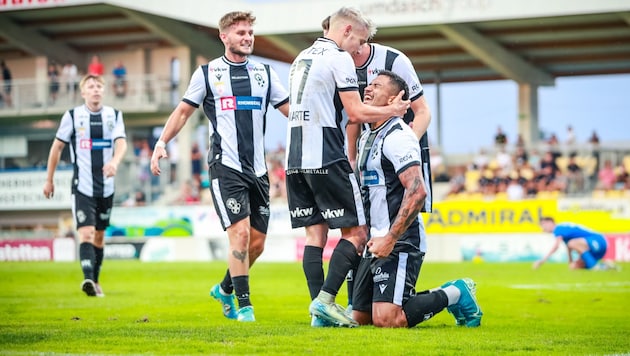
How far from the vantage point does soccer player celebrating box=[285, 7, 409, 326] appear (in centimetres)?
791

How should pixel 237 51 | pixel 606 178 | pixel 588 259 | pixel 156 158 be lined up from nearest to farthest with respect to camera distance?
1. pixel 156 158
2. pixel 237 51
3. pixel 588 259
4. pixel 606 178

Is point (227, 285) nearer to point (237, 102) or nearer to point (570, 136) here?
point (237, 102)

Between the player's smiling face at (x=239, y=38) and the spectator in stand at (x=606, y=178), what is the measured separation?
74.3ft

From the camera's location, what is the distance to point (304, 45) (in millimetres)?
40844

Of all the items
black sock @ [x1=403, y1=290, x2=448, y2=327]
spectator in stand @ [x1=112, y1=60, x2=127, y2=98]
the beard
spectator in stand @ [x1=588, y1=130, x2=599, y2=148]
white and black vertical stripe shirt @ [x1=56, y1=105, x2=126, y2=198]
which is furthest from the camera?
spectator in stand @ [x1=112, y1=60, x2=127, y2=98]

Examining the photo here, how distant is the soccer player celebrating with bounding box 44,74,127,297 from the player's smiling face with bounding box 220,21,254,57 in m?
4.36

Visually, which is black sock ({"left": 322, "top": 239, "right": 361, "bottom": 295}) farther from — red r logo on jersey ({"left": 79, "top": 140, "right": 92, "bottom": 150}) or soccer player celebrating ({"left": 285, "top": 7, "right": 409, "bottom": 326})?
red r logo on jersey ({"left": 79, "top": 140, "right": 92, "bottom": 150})

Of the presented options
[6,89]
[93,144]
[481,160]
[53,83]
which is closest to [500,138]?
Result: [481,160]

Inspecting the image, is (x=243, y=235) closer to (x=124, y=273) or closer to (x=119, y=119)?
(x=119, y=119)

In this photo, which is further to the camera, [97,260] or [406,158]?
[97,260]

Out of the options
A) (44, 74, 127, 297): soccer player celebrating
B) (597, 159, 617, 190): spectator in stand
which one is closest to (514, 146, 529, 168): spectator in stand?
(597, 159, 617, 190): spectator in stand

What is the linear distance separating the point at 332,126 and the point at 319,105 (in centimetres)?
19

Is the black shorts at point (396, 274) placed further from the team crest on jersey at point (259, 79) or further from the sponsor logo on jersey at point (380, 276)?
the team crest on jersey at point (259, 79)

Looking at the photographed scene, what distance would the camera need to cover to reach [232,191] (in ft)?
29.9
